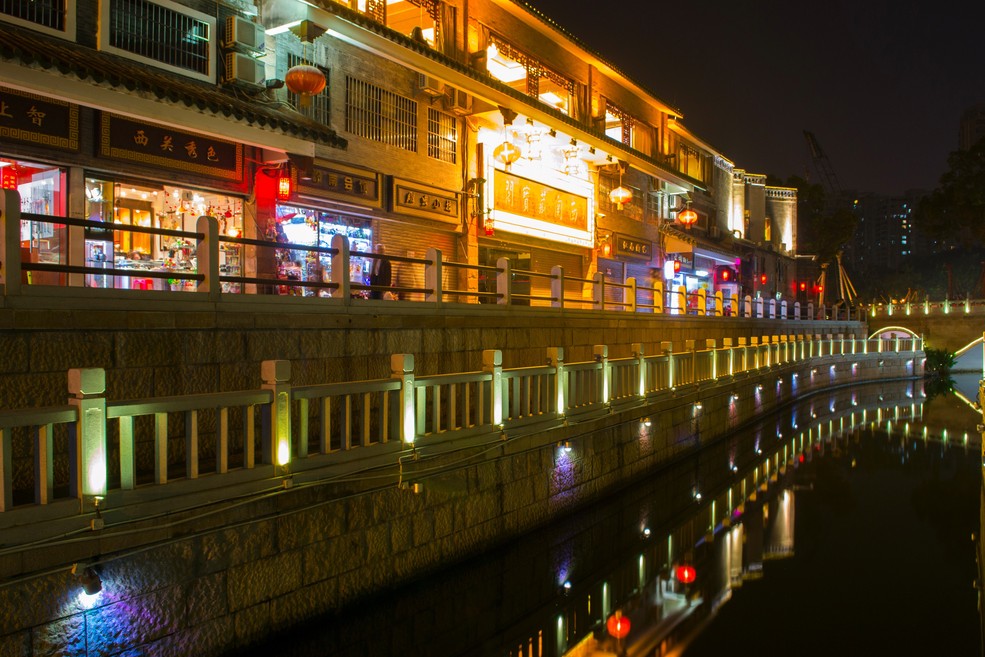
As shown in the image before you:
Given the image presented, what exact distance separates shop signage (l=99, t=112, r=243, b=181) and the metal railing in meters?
5.25

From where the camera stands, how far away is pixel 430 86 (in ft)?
52.6

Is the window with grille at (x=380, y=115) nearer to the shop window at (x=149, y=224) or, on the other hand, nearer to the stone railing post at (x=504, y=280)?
the shop window at (x=149, y=224)

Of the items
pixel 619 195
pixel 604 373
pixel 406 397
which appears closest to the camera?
pixel 406 397

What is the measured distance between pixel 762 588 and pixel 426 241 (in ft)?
34.2

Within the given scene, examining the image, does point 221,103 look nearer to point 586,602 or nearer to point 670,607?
point 586,602

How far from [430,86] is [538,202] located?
4997 millimetres

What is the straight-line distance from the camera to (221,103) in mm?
10703

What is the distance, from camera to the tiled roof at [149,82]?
8.49 m

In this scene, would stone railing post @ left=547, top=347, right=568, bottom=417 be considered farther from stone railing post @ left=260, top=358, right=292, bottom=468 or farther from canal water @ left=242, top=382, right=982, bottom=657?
stone railing post @ left=260, top=358, right=292, bottom=468

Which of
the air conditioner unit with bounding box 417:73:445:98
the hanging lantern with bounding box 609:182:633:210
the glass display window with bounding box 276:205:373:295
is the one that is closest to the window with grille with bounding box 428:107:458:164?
the air conditioner unit with bounding box 417:73:445:98

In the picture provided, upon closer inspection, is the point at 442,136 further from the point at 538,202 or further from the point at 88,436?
the point at 88,436

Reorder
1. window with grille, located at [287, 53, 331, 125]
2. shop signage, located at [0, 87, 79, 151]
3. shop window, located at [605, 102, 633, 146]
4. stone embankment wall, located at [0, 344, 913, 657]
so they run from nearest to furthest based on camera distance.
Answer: stone embankment wall, located at [0, 344, 913, 657]
shop signage, located at [0, 87, 79, 151]
window with grille, located at [287, 53, 331, 125]
shop window, located at [605, 102, 633, 146]

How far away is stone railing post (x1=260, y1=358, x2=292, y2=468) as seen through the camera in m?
6.23

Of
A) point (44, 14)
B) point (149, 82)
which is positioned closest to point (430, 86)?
point (149, 82)
